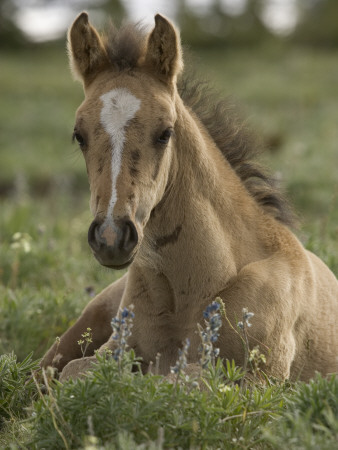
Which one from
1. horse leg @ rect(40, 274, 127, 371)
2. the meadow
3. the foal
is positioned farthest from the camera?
horse leg @ rect(40, 274, 127, 371)

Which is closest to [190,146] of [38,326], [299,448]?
[299,448]

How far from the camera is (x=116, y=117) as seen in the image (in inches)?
154

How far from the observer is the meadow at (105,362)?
3326 millimetres

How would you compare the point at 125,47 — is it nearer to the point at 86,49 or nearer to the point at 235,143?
the point at 86,49

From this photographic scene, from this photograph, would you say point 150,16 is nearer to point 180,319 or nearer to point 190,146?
point 190,146

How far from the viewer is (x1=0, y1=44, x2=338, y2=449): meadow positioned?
3.33 m

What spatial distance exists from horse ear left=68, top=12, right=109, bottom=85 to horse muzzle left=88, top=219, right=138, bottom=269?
117 cm

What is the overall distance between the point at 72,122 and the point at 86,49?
14.9m

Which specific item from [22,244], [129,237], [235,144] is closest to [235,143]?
[235,144]

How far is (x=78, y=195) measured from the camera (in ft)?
48.2

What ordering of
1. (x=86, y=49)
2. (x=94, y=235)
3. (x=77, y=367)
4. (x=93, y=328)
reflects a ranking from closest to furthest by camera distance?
1. (x=94, y=235)
2. (x=86, y=49)
3. (x=77, y=367)
4. (x=93, y=328)

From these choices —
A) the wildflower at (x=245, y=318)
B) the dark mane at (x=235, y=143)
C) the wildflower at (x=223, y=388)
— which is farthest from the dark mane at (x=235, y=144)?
the wildflower at (x=223, y=388)

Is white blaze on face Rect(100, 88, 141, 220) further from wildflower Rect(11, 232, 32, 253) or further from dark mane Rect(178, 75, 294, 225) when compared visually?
wildflower Rect(11, 232, 32, 253)

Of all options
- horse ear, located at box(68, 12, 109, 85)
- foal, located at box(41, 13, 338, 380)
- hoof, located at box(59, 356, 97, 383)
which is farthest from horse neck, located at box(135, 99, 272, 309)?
hoof, located at box(59, 356, 97, 383)
